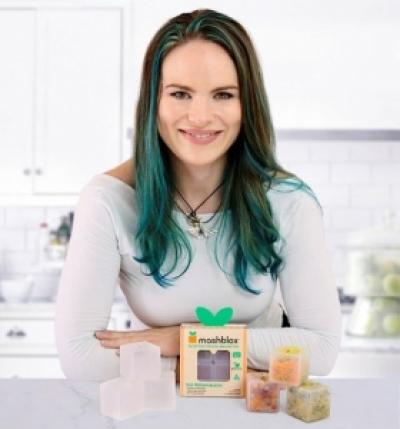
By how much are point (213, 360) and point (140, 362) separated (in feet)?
0.47

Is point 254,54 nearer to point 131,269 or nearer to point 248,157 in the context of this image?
point 248,157

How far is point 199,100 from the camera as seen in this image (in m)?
1.32

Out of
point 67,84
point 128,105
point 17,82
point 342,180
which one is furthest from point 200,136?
point 342,180

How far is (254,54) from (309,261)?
1.50ft

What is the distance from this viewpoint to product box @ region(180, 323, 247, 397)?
3.54 feet

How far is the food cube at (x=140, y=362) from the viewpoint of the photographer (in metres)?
1.01

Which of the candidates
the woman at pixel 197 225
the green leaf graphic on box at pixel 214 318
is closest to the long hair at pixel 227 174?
the woman at pixel 197 225

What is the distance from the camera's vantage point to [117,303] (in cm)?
311

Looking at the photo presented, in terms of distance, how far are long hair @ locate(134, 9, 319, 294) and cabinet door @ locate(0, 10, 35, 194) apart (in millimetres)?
1920

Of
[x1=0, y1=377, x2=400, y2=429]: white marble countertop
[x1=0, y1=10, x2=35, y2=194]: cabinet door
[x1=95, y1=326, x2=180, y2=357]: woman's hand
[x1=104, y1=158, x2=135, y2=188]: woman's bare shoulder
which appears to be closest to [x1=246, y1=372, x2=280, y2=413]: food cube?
[x1=0, y1=377, x2=400, y2=429]: white marble countertop

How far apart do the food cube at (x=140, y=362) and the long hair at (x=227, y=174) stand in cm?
42

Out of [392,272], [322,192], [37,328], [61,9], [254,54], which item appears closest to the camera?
[254,54]

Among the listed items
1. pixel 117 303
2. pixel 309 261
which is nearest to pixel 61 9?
pixel 117 303

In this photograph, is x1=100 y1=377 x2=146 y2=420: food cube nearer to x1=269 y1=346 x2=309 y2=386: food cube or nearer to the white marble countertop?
the white marble countertop
